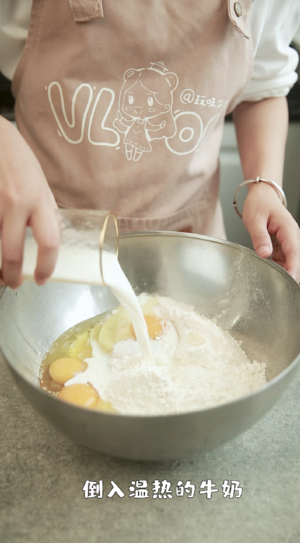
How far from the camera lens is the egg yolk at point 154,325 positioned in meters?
1.05

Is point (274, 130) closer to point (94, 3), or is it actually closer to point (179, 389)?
point (94, 3)

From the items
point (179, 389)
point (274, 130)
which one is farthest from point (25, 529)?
point (274, 130)

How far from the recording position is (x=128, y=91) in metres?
1.06

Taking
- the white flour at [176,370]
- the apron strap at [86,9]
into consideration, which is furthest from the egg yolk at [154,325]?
the apron strap at [86,9]

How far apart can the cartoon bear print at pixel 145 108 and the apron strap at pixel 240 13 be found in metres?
0.18

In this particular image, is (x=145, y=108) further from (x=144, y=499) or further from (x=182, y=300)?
(x=144, y=499)

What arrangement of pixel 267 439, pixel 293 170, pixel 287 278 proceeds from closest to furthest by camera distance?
pixel 267 439, pixel 287 278, pixel 293 170

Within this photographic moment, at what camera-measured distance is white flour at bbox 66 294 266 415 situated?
0.81 metres

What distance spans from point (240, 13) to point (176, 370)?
83 centimetres

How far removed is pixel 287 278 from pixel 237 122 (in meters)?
0.68

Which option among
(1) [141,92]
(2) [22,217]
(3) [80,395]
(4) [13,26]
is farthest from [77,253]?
(4) [13,26]

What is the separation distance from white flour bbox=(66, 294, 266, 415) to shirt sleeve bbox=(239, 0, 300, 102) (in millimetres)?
701

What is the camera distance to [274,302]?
0.99 meters

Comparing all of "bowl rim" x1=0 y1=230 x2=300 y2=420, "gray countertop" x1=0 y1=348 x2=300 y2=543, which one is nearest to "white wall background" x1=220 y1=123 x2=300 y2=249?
"bowl rim" x1=0 y1=230 x2=300 y2=420
